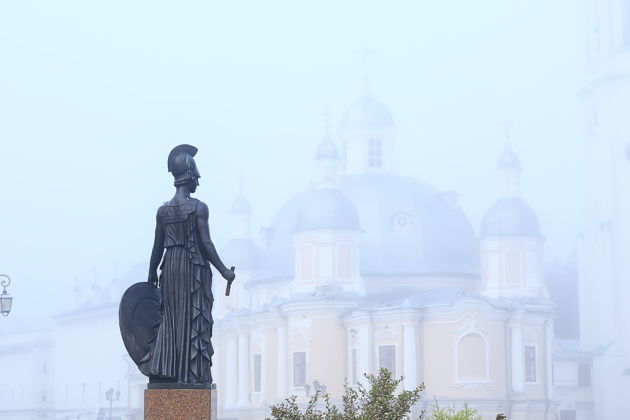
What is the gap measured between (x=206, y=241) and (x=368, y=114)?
51508 millimetres

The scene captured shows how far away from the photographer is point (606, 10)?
58.1 metres

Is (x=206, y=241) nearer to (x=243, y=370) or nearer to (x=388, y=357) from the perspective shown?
(x=388, y=357)

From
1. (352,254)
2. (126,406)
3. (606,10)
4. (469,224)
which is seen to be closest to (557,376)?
(469,224)

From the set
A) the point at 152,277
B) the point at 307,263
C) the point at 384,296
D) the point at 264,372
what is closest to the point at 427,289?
the point at 384,296

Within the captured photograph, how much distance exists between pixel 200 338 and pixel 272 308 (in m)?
43.0

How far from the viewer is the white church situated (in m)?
47.8

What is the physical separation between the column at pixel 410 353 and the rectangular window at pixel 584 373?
12.3 m

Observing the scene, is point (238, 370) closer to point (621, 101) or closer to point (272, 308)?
point (272, 308)

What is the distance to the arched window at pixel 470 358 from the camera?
47.3m

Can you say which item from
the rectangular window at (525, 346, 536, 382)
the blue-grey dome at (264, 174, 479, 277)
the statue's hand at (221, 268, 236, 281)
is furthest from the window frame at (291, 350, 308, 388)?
the statue's hand at (221, 268, 236, 281)

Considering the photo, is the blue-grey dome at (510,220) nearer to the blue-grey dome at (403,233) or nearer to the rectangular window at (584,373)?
the blue-grey dome at (403,233)

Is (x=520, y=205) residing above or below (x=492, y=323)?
above

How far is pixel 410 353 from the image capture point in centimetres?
4769

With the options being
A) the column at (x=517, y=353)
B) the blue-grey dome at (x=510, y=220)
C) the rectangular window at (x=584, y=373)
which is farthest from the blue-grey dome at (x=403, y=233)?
the column at (x=517, y=353)
